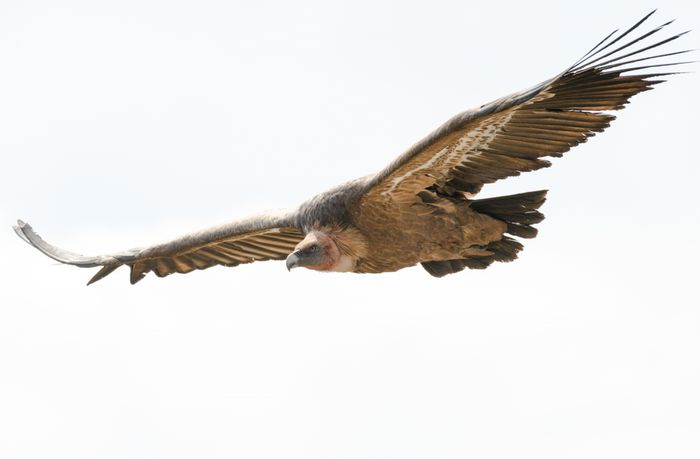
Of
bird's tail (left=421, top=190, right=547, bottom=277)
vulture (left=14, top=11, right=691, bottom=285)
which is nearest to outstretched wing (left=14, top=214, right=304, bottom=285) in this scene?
vulture (left=14, top=11, right=691, bottom=285)

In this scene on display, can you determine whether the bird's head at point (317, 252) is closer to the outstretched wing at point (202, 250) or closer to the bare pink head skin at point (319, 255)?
the bare pink head skin at point (319, 255)

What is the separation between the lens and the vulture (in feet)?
38.4

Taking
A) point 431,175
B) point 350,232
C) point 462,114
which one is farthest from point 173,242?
point 462,114

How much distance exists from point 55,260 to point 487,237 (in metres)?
5.10

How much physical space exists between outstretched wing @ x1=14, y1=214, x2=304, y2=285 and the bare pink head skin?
77 centimetres

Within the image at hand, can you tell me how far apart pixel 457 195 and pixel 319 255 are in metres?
1.37

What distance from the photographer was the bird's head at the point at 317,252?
13570mm

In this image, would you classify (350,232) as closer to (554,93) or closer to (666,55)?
(554,93)

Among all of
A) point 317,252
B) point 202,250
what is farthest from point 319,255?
point 202,250

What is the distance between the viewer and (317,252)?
44.7 feet

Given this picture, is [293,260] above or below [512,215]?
above

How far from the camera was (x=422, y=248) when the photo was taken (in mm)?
13438

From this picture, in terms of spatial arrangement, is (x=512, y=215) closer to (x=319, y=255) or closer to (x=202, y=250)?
(x=319, y=255)

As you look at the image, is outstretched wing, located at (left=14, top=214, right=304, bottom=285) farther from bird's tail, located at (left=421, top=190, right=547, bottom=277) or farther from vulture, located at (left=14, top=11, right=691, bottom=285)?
bird's tail, located at (left=421, top=190, right=547, bottom=277)
